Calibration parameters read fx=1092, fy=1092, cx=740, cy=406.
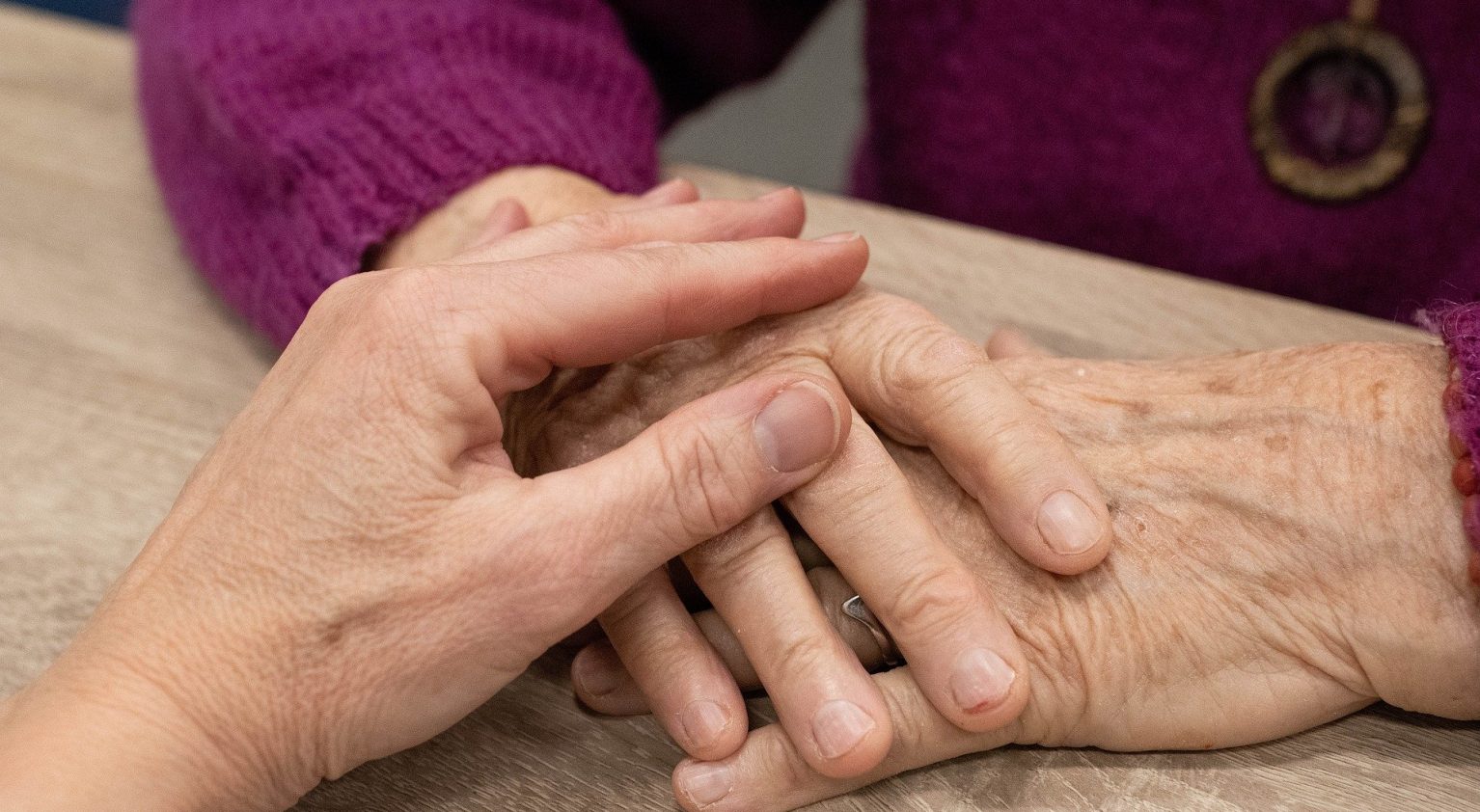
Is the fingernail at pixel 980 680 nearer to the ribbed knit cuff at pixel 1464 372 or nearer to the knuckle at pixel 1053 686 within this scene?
the knuckle at pixel 1053 686

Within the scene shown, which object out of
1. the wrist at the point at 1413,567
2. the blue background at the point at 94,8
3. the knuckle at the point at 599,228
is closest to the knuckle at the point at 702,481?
the knuckle at the point at 599,228

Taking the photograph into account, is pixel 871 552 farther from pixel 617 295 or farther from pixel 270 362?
pixel 270 362

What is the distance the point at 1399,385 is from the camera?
24.3 inches

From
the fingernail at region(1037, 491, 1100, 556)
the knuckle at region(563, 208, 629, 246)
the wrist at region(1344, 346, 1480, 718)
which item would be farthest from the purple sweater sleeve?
the wrist at region(1344, 346, 1480, 718)

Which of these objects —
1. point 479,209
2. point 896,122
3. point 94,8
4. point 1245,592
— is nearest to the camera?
point 1245,592

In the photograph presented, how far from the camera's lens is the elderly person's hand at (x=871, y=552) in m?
0.58

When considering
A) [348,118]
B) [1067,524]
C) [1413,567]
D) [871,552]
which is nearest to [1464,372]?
[1413,567]

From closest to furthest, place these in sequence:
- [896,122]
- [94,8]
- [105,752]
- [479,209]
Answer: [105,752], [479,209], [896,122], [94,8]

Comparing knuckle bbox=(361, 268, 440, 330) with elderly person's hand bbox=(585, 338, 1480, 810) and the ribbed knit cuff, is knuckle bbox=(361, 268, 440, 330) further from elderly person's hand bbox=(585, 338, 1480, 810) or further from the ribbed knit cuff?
the ribbed knit cuff

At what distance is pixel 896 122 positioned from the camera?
1.17 m

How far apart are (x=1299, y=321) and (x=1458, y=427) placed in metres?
0.34

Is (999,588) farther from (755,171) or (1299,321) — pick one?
(755,171)

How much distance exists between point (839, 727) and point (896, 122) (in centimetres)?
78

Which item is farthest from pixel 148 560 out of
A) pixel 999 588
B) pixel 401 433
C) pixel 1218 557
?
pixel 1218 557
